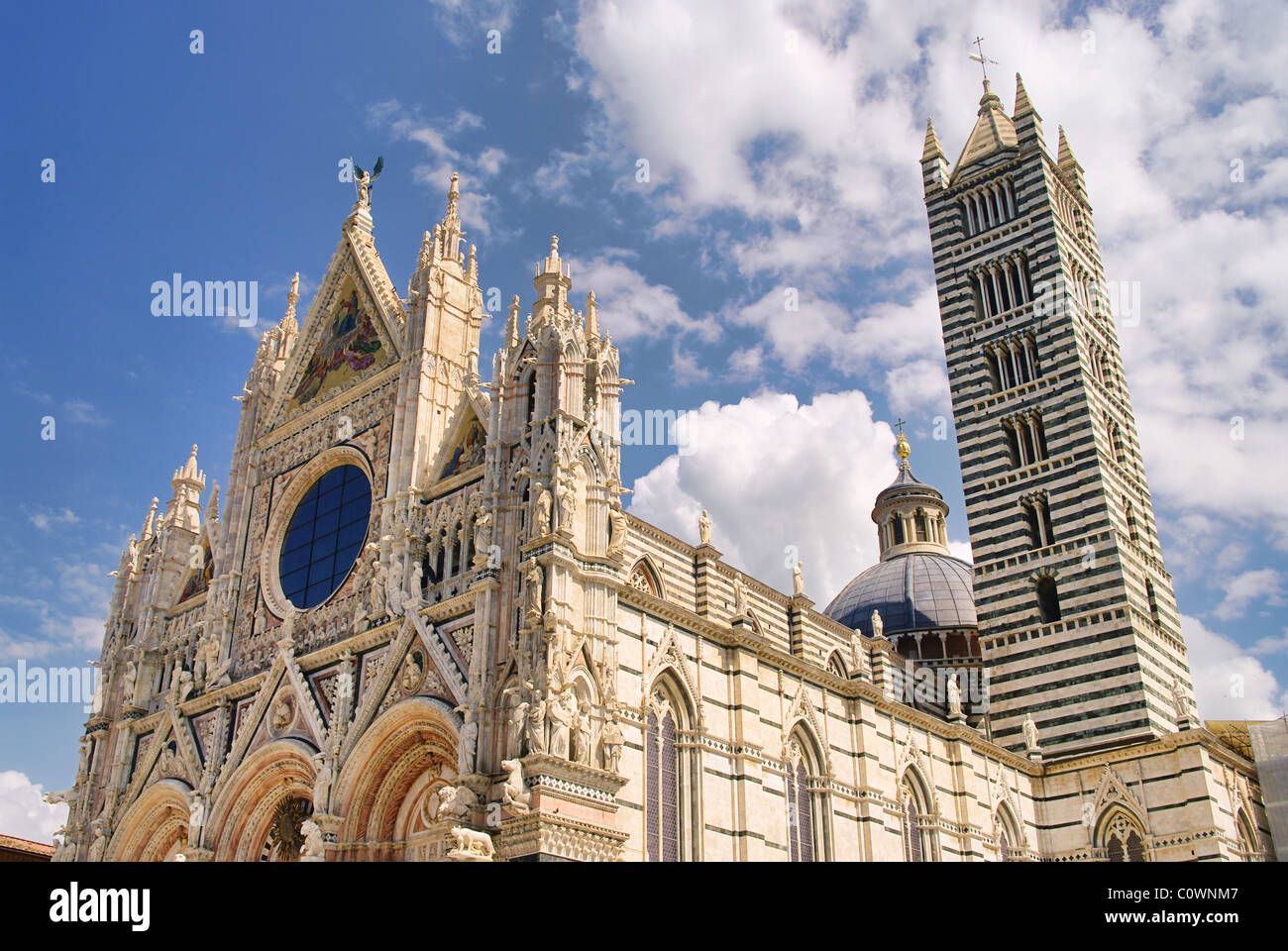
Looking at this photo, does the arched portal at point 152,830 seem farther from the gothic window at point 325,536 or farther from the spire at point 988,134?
the spire at point 988,134

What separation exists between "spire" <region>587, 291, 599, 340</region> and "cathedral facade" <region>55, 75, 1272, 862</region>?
49 mm

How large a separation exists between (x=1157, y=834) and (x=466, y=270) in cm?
2352

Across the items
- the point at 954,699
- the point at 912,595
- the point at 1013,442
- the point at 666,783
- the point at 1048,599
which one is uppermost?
the point at 1013,442

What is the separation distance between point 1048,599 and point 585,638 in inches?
818

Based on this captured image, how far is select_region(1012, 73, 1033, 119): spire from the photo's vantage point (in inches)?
1644

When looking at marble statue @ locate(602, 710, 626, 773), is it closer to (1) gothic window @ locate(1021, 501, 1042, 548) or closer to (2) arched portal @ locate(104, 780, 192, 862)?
(2) arched portal @ locate(104, 780, 192, 862)

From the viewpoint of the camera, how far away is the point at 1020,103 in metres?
42.1

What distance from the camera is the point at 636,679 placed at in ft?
73.3

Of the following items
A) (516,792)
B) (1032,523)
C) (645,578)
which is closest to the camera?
(516,792)

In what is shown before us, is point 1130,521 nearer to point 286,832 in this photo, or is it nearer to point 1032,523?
point 1032,523

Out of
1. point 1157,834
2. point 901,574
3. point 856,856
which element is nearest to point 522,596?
point 856,856

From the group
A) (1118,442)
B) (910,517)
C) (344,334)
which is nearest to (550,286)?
(344,334)

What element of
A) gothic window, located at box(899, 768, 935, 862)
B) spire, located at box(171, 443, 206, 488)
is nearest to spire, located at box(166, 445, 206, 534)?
spire, located at box(171, 443, 206, 488)
